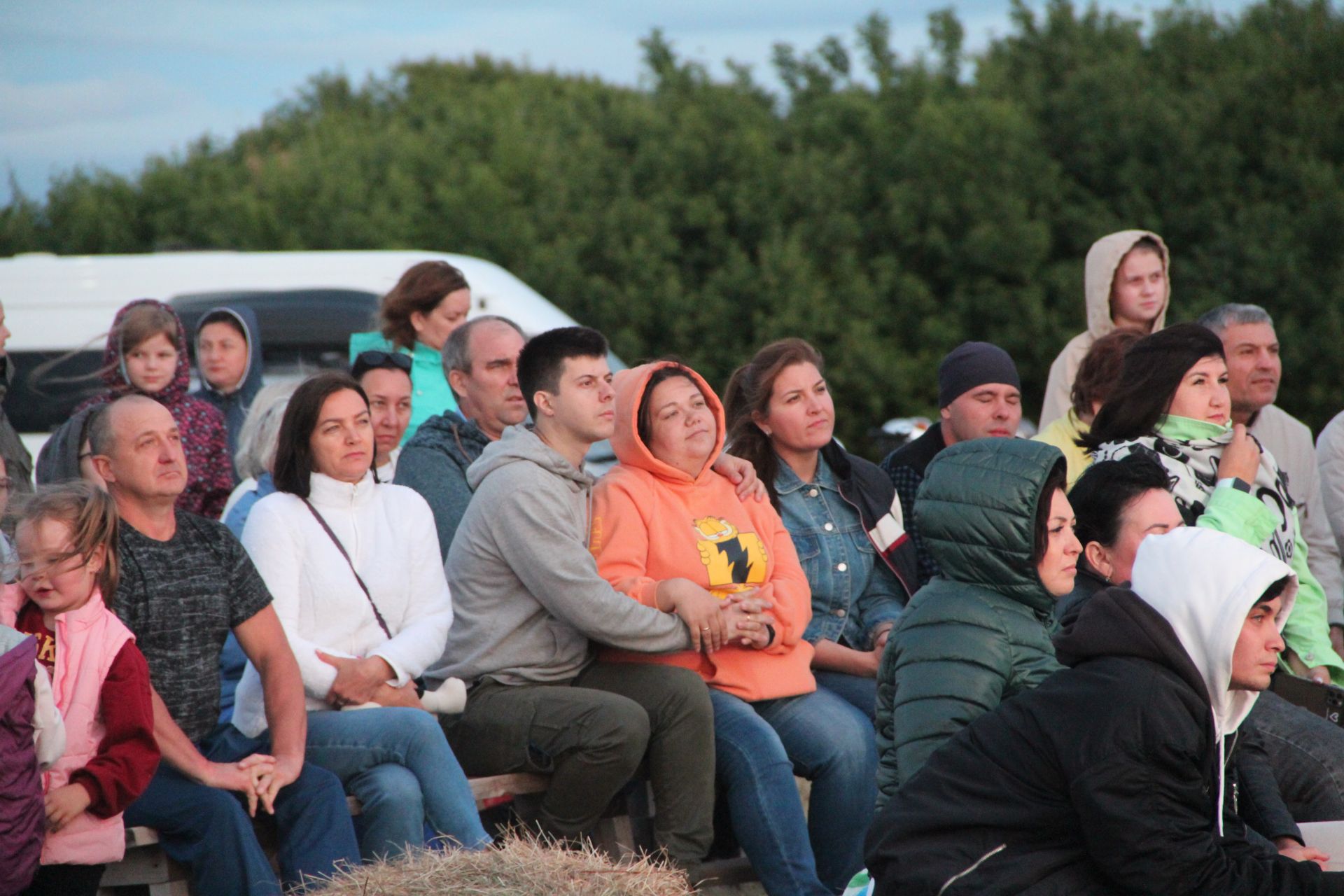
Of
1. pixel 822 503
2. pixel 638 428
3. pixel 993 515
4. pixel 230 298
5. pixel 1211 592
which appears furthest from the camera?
pixel 230 298

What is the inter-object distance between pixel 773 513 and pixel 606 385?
79 cm

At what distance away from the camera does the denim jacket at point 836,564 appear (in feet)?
18.2

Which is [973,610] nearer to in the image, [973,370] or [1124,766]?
[1124,766]

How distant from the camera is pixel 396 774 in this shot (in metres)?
4.45

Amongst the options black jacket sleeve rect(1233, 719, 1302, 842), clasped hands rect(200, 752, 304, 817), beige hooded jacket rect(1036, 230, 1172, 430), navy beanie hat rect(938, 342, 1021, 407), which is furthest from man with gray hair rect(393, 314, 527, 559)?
black jacket sleeve rect(1233, 719, 1302, 842)

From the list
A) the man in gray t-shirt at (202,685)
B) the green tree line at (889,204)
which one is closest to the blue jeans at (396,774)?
the man in gray t-shirt at (202,685)

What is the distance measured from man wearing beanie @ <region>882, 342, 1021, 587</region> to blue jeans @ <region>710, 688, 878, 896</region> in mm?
1193

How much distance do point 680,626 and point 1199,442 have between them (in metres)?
1.95

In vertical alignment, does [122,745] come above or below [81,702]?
below

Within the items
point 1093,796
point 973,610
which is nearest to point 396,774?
point 973,610

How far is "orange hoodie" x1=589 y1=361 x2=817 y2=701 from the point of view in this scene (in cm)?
502

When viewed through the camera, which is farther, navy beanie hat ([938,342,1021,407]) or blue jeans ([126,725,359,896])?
navy beanie hat ([938,342,1021,407])

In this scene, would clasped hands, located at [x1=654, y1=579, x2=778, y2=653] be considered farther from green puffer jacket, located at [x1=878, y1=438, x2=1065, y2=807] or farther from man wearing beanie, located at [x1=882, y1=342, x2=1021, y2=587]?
man wearing beanie, located at [x1=882, y1=342, x2=1021, y2=587]

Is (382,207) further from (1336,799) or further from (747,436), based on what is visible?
(1336,799)
